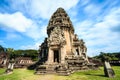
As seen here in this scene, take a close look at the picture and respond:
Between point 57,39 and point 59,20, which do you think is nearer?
point 57,39

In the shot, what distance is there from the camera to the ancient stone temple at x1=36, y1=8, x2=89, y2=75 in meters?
15.4

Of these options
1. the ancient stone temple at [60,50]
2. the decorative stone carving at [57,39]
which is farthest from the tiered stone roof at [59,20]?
the decorative stone carving at [57,39]

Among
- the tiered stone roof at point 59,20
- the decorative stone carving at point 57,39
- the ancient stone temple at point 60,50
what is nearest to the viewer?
the ancient stone temple at point 60,50

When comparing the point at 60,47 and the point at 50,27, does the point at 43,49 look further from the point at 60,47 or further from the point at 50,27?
the point at 60,47

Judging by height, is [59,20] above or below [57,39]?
above

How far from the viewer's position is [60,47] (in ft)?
59.0

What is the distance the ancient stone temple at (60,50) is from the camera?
15.4m

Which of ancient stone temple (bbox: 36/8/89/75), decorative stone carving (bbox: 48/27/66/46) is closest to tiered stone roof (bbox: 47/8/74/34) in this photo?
ancient stone temple (bbox: 36/8/89/75)

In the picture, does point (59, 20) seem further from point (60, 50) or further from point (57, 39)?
point (60, 50)

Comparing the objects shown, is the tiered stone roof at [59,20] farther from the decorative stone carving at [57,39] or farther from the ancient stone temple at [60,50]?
the decorative stone carving at [57,39]

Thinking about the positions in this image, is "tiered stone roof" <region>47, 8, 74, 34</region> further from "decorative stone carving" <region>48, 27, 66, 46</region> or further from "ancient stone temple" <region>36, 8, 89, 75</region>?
"decorative stone carving" <region>48, 27, 66, 46</region>

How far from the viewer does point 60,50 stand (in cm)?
1791

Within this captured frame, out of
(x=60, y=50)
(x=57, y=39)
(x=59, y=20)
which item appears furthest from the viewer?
(x=59, y=20)

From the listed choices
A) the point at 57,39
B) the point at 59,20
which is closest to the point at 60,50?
the point at 57,39
